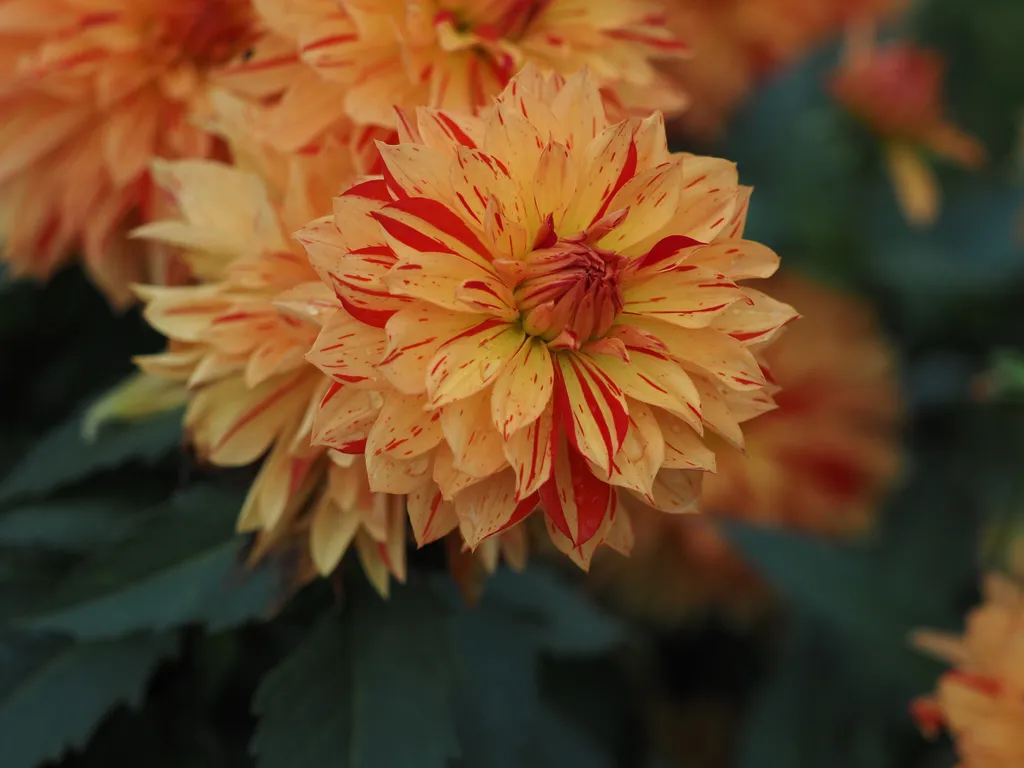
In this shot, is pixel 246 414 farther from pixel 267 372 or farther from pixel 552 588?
pixel 552 588

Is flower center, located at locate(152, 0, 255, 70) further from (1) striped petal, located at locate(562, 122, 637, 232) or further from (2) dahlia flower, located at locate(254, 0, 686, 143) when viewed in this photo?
(1) striped petal, located at locate(562, 122, 637, 232)

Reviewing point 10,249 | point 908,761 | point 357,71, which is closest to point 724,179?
point 357,71

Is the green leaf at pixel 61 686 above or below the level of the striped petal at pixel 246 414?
below

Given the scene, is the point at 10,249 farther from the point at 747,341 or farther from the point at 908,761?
the point at 908,761

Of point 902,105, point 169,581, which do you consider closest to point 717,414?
point 169,581

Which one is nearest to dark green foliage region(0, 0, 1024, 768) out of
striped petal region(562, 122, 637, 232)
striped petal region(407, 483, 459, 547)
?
striped petal region(407, 483, 459, 547)

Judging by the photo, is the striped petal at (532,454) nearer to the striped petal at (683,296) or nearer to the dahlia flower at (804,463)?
the striped petal at (683,296)

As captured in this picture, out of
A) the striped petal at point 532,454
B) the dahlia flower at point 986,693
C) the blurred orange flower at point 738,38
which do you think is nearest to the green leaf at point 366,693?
the striped petal at point 532,454
